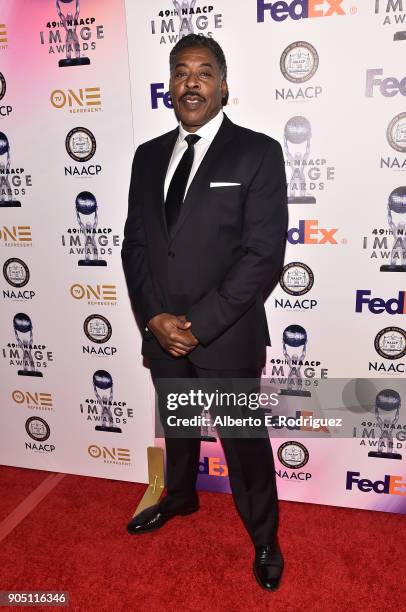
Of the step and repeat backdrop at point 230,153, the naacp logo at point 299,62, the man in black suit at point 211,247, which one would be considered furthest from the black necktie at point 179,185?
the naacp logo at point 299,62

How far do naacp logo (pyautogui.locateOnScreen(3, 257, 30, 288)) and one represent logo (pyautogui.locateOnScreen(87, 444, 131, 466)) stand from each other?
1030 mm

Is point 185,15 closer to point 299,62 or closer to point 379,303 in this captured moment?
point 299,62

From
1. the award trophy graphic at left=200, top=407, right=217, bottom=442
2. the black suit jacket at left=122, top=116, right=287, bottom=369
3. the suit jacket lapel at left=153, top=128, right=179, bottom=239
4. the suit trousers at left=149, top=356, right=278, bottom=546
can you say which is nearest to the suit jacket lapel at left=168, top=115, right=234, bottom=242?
the black suit jacket at left=122, top=116, right=287, bottom=369

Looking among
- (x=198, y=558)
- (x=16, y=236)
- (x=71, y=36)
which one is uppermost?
(x=71, y=36)

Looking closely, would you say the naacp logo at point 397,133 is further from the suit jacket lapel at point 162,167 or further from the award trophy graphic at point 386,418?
the award trophy graphic at point 386,418

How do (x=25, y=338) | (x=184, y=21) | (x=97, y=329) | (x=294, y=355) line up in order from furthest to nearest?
(x=25, y=338)
(x=97, y=329)
(x=294, y=355)
(x=184, y=21)

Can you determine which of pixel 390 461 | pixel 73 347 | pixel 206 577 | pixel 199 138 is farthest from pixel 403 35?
pixel 206 577

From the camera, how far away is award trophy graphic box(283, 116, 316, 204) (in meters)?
2.36

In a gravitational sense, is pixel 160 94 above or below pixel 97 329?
above

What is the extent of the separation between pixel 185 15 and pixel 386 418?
2.13 m

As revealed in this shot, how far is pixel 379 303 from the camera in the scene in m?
2.49

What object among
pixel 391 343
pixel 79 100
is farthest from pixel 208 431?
pixel 79 100

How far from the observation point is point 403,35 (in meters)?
2.16

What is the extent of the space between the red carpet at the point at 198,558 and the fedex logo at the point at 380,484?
0.42 feet
